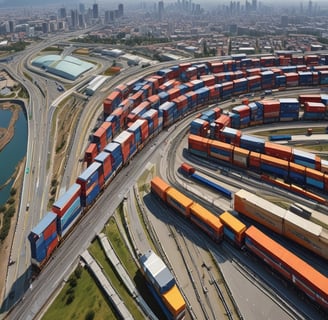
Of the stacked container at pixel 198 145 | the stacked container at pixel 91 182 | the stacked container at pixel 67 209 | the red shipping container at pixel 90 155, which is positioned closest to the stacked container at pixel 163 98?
the stacked container at pixel 198 145

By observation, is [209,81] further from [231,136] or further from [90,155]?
[90,155]

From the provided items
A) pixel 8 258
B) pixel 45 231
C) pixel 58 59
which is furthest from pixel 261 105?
pixel 58 59

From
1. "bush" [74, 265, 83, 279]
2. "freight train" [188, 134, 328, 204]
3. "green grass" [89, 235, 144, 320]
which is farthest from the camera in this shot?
"freight train" [188, 134, 328, 204]

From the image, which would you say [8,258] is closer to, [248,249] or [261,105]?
[248,249]

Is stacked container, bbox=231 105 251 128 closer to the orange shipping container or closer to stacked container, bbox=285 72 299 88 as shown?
stacked container, bbox=285 72 299 88

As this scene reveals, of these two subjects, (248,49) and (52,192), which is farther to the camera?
(248,49)

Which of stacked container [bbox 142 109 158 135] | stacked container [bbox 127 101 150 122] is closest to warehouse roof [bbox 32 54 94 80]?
stacked container [bbox 127 101 150 122]
